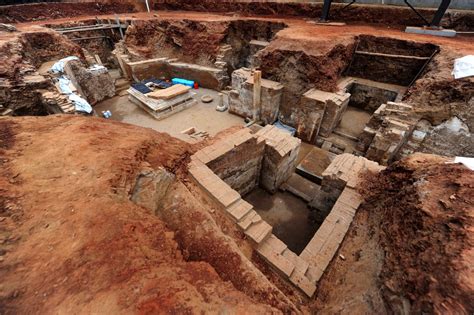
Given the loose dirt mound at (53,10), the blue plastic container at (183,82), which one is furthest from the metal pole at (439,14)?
the loose dirt mound at (53,10)

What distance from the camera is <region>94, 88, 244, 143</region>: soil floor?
8.60m

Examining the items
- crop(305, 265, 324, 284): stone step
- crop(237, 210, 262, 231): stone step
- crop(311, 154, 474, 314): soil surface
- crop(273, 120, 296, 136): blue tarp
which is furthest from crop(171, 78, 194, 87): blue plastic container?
crop(305, 265, 324, 284): stone step

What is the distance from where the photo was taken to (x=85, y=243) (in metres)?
2.22

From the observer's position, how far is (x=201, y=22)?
11430 millimetres

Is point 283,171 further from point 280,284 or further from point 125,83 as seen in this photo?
point 125,83

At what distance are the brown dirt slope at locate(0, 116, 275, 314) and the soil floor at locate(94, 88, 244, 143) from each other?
470 cm

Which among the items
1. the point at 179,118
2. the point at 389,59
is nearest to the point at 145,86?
the point at 179,118

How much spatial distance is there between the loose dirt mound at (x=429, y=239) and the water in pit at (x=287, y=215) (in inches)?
96.9

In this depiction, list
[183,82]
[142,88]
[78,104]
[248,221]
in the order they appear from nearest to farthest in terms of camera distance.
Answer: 1. [248,221]
2. [78,104]
3. [142,88]
4. [183,82]

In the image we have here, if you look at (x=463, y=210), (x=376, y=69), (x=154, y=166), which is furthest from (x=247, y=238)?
(x=376, y=69)

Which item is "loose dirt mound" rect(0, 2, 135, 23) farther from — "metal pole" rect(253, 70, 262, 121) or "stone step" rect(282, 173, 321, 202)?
"stone step" rect(282, 173, 321, 202)

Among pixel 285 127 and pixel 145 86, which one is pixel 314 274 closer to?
pixel 285 127

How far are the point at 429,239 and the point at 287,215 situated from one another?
383 centimetres

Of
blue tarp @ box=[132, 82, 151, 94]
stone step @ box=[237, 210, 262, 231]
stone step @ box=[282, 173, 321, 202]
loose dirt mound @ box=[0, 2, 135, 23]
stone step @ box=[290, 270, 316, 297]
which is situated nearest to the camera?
stone step @ box=[290, 270, 316, 297]
